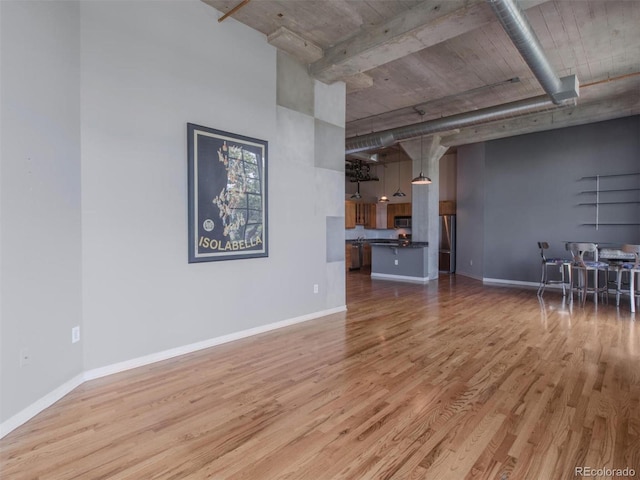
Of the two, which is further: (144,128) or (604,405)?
(144,128)

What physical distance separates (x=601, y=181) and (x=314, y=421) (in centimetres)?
762

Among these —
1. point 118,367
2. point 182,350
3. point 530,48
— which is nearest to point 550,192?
point 530,48

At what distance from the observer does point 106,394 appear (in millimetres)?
2676

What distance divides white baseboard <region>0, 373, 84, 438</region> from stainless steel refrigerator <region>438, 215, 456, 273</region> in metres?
9.61

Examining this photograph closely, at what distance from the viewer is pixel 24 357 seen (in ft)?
7.66

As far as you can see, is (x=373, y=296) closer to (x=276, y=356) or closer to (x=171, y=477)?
(x=276, y=356)

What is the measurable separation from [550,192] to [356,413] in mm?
7322

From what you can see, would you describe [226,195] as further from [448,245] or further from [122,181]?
[448,245]

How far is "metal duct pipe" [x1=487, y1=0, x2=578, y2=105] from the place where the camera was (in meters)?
3.15

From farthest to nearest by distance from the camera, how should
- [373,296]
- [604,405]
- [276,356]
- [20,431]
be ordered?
[373,296] → [276,356] → [604,405] → [20,431]

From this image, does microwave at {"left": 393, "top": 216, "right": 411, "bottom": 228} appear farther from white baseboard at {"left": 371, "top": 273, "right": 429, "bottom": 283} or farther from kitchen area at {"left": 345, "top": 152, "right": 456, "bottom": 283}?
white baseboard at {"left": 371, "top": 273, "right": 429, "bottom": 283}

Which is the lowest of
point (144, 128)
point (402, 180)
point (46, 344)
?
point (46, 344)

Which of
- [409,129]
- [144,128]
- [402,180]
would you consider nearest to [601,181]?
[409,129]

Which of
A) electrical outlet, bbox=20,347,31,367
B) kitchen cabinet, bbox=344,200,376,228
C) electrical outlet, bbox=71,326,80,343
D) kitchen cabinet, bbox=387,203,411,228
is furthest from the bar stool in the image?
electrical outlet, bbox=20,347,31,367
